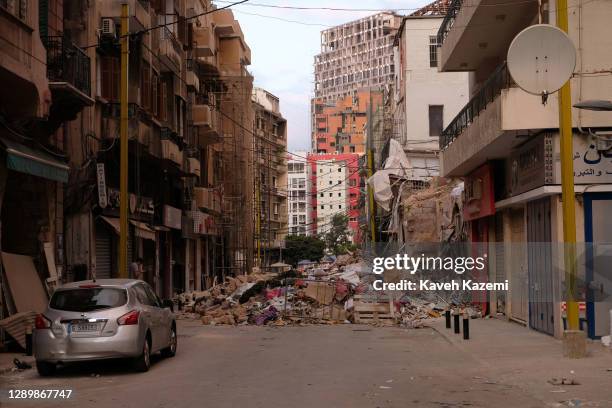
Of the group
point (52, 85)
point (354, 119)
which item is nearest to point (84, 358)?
point (52, 85)

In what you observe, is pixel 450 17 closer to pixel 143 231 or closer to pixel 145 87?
pixel 145 87

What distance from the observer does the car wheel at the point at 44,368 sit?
1335 centimetres

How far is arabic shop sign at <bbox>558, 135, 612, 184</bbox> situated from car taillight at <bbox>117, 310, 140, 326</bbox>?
983cm

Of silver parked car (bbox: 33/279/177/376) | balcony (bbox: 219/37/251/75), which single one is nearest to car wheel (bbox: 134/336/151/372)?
silver parked car (bbox: 33/279/177/376)

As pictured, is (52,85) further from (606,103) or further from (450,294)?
(450,294)

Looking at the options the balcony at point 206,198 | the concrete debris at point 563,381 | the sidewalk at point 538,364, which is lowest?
the sidewalk at point 538,364

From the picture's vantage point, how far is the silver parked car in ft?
42.9

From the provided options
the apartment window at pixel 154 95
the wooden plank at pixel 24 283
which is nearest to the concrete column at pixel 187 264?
the apartment window at pixel 154 95

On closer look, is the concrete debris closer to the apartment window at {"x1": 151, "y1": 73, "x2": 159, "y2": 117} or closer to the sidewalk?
the sidewalk

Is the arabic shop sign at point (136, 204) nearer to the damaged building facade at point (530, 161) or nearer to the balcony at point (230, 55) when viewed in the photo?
the damaged building facade at point (530, 161)

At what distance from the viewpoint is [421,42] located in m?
50.3

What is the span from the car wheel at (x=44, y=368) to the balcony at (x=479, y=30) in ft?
44.5

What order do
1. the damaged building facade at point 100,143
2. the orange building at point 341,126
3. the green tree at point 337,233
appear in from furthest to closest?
the orange building at point 341,126 → the green tree at point 337,233 → the damaged building facade at point 100,143

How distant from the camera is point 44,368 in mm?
13422
